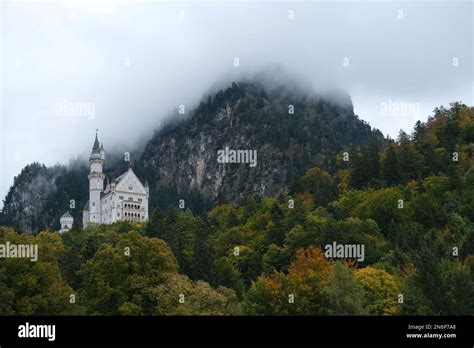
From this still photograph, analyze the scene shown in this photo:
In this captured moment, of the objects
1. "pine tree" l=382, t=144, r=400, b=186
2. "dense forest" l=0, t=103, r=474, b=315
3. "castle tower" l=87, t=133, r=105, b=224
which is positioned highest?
"castle tower" l=87, t=133, r=105, b=224

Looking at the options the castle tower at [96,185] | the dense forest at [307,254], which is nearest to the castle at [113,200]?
the castle tower at [96,185]

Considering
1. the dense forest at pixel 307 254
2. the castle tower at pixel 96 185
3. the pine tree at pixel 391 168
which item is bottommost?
the dense forest at pixel 307 254

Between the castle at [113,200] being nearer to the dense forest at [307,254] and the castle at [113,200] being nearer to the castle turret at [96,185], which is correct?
the castle turret at [96,185]

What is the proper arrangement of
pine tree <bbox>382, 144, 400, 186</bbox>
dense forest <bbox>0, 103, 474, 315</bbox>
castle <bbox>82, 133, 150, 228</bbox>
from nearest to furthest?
dense forest <bbox>0, 103, 474, 315</bbox>
pine tree <bbox>382, 144, 400, 186</bbox>
castle <bbox>82, 133, 150, 228</bbox>

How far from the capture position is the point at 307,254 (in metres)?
75.2

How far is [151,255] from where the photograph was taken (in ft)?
212

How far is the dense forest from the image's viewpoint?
58.4 meters

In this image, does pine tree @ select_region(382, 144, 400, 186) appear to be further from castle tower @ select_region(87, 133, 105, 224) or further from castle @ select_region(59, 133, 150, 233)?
castle tower @ select_region(87, 133, 105, 224)

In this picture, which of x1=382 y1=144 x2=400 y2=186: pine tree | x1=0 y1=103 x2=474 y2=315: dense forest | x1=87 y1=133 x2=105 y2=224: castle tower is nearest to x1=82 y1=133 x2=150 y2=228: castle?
x1=87 y1=133 x2=105 y2=224: castle tower

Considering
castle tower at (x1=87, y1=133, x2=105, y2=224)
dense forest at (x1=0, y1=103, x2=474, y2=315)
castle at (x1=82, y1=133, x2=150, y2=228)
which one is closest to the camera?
dense forest at (x1=0, y1=103, x2=474, y2=315)

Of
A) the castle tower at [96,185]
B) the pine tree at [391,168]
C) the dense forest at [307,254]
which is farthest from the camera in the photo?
the castle tower at [96,185]

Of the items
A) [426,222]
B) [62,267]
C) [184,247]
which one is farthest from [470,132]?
[62,267]

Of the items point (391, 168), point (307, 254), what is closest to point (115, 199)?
A: point (391, 168)

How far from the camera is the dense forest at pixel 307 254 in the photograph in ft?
192
